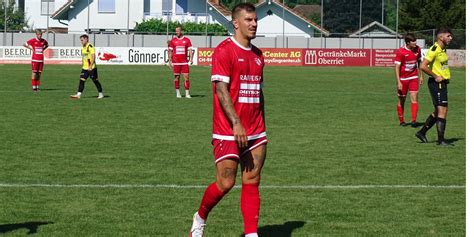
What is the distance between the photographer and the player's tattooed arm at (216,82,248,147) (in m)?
6.84

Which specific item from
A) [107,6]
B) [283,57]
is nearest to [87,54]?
[283,57]

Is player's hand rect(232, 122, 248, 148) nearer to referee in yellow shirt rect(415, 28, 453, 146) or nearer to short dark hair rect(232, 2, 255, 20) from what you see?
short dark hair rect(232, 2, 255, 20)

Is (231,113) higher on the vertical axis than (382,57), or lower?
lower

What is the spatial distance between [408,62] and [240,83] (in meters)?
13.0

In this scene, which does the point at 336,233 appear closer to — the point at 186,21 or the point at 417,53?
the point at 417,53

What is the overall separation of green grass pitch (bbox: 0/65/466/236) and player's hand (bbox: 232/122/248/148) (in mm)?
1281

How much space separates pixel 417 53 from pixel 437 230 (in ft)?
39.9

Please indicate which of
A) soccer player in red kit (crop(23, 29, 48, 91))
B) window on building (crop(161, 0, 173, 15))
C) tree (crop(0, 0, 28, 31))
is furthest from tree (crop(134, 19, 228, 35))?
soccer player in red kit (crop(23, 29, 48, 91))

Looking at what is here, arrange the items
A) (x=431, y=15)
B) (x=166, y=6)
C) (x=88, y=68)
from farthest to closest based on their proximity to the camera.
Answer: (x=166, y=6), (x=431, y=15), (x=88, y=68)

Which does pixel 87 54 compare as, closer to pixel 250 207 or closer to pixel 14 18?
pixel 250 207

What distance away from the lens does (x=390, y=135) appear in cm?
1727

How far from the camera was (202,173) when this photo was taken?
11.8 metres

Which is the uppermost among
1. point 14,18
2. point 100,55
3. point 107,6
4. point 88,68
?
point 14,18
